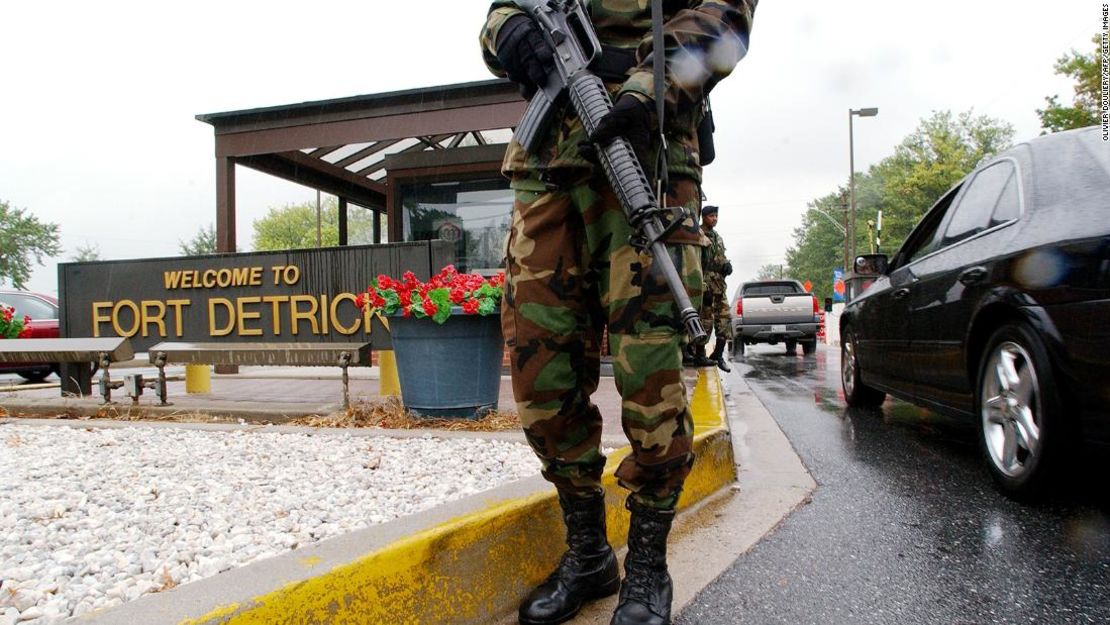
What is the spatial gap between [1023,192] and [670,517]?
6.93 ft

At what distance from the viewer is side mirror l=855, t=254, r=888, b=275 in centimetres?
444

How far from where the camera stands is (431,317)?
3865mm

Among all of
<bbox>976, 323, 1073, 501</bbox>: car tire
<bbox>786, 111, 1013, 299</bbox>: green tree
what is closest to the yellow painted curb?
<bbox>976, 323, 1073, 501</bbox>: car tire

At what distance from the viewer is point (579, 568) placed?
1.75 metres

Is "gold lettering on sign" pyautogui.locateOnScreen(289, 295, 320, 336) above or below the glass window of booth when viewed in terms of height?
below

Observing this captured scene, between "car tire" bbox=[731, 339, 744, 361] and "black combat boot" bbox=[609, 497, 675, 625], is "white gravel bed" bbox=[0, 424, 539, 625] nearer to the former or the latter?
"black combat boot" bbox=[609, 497, 675, 625]

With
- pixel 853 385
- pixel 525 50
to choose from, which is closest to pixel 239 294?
pixel 525 50

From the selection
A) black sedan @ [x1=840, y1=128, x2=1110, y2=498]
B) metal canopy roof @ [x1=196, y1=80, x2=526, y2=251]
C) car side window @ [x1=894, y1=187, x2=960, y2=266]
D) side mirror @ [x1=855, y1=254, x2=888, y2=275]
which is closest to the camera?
black sedan @ [x1=840, y1=128, x2=1110, y2=498]

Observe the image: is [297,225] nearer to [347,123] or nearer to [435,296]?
[347,123]

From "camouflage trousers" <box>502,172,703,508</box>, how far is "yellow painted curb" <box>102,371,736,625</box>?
0.63ft

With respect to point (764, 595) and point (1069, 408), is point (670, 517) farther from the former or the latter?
point (1069, 408)

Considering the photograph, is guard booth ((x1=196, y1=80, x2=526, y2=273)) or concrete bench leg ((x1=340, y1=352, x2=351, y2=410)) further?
guard booth ((x1=196, y1=80, x2=526, y2=273))

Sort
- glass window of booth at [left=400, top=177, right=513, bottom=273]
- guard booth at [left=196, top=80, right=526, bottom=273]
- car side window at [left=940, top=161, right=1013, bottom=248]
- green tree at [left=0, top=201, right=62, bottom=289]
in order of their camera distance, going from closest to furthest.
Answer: car side window at [left=940, top=161, right=1013, bottom=248]
guard booth at [left=196, top=80, right=526, bottom=273]
glass window of booth at [left=400, top=177, right=513, bottom=273]
green tree at [left=0, top=201, right=62, bottom=289]

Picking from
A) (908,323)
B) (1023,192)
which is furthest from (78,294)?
(1023,192)
